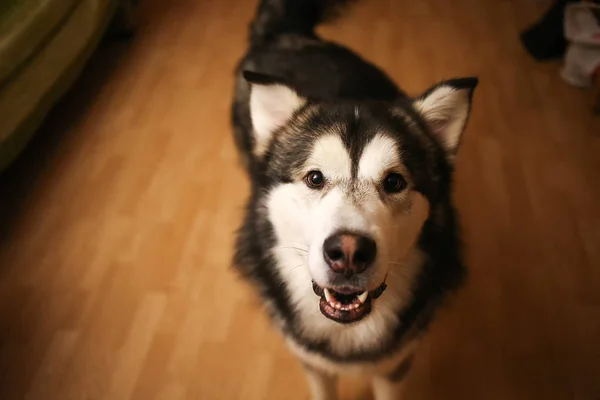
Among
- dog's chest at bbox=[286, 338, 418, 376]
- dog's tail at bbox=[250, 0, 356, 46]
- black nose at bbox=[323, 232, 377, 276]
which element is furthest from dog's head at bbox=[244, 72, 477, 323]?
dog's tail at bbox=[250, 0, 356, 46]

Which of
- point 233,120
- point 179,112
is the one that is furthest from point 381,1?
point 233,120

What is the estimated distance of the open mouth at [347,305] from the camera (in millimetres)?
1171

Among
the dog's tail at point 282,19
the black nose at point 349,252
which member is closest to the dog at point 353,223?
the black nose at point 349,252

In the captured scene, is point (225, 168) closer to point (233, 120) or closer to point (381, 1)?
point (233, 120)

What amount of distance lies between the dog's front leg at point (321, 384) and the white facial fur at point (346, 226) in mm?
209

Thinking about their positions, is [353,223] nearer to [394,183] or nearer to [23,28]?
[394,183]

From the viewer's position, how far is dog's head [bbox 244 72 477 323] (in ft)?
3.49

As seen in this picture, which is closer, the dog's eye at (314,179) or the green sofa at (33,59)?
the dog's eye at (314,179)

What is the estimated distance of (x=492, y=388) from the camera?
5.65 ft

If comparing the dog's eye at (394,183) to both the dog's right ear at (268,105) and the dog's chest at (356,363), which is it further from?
the dog's chest at (356,363)

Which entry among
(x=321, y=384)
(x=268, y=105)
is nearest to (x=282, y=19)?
(x=268, y=105)

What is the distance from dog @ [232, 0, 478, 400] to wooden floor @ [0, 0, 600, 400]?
0.48 metres

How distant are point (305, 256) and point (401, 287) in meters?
0.27

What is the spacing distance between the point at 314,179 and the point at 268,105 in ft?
0.86
